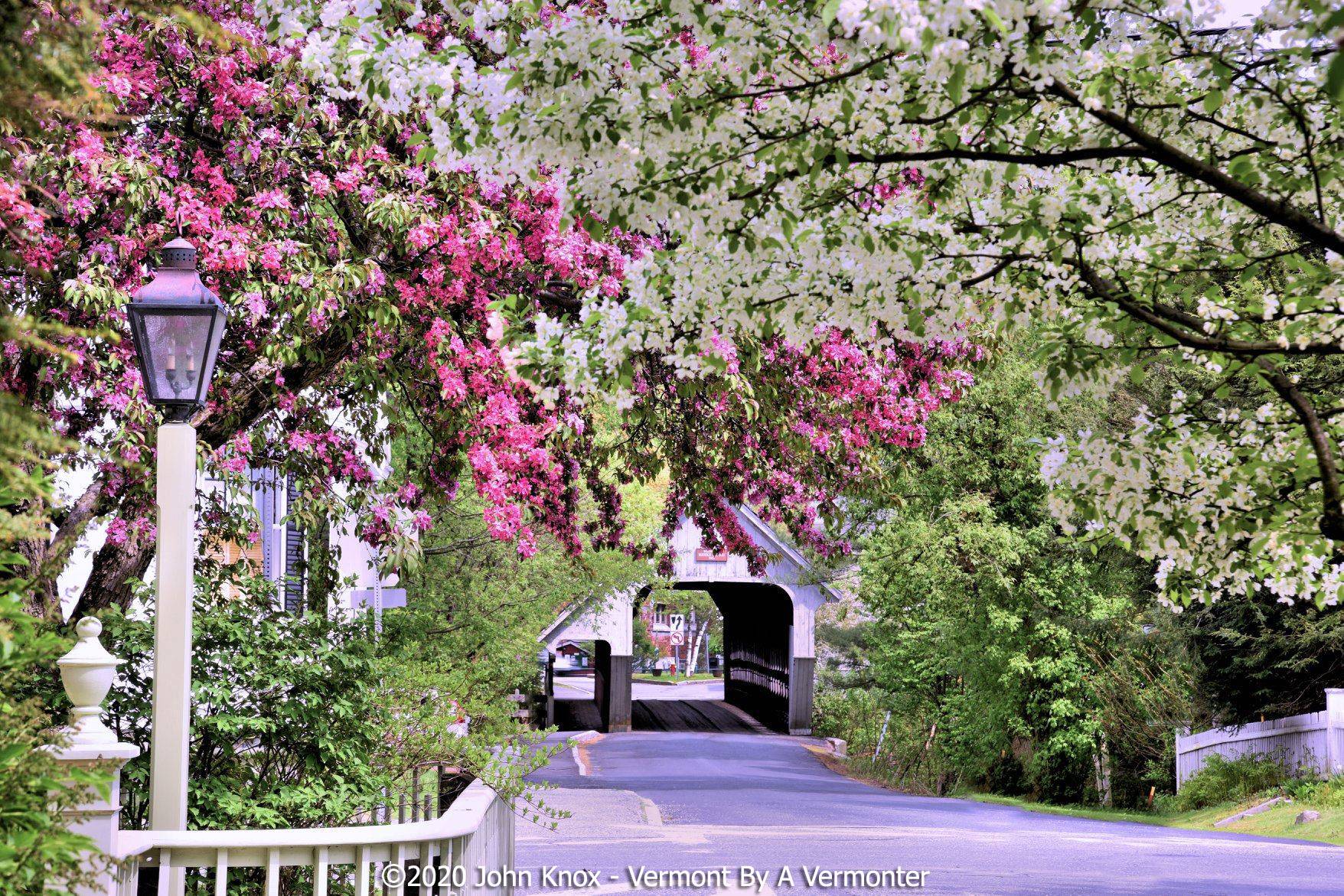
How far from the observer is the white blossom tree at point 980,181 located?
4.41 meters

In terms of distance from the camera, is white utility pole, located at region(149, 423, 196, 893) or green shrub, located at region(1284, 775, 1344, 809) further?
green shrub, located at region(1284, 775, 1344, 809)

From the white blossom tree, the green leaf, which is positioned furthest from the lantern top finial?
the green leaf

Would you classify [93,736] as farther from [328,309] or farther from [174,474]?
[328,309]

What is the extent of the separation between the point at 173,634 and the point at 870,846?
1067cm

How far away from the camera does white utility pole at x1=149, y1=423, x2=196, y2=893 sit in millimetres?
4820

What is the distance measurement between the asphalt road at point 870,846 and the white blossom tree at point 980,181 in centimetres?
561

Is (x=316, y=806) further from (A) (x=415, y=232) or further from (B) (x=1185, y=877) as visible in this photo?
(B) (x=1185, y=877)

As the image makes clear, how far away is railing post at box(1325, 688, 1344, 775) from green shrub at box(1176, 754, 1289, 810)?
120cm

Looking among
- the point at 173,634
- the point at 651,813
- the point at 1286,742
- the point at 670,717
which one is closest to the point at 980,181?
the point at 173,634

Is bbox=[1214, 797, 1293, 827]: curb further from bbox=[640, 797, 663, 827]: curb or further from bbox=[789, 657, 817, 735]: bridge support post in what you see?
bbox=[789, 657, 817, 735]: bridge support post

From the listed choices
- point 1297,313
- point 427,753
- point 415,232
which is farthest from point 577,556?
point 1297,313

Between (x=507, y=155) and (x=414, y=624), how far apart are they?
13836 mm

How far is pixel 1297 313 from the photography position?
5.85 m

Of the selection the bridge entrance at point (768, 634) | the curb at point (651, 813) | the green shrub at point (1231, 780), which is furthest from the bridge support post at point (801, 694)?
the curb at point (651, 813)
